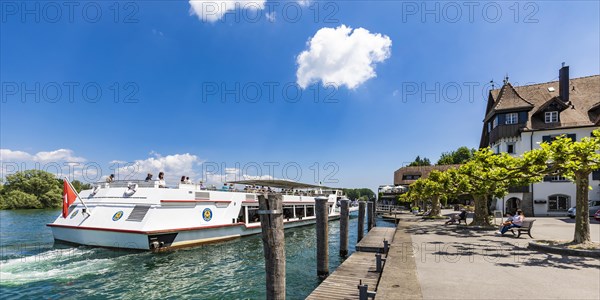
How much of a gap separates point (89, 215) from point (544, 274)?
67.9 feet

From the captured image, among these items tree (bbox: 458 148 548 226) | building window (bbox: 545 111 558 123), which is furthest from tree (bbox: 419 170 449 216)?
building window (bbox: 545 111 558 123)

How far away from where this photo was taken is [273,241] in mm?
6281

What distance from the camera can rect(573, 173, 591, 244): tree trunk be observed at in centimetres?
1190

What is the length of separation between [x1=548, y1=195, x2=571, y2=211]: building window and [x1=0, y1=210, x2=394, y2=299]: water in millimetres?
27517

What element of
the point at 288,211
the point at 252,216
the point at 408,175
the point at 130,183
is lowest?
the point at 288,211

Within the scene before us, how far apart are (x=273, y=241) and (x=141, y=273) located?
966cm

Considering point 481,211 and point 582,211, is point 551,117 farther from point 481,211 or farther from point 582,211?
point 582,211

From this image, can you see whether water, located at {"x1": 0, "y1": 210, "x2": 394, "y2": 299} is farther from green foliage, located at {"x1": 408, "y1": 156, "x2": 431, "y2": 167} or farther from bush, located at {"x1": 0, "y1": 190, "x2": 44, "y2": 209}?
green foliage, located at {"x1": 408, "y1": 156, "x2": 431, "y2": 167}

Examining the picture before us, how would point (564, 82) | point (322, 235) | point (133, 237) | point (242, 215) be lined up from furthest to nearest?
1. point (564, 82)
2. point (242, 215)
3. point (133, 237)
4. point (322, 235)

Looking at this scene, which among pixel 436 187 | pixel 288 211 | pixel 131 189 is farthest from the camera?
pixel 288 211

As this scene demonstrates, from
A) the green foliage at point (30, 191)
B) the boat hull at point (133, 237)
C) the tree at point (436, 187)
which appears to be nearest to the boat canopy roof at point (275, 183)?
the boat hull at point (133, 237)

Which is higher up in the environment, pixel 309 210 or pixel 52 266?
pixel 52 266

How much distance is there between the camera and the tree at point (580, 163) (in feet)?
36.7

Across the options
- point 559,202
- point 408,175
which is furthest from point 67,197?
point 408,175
